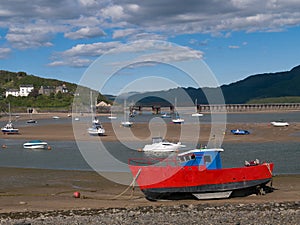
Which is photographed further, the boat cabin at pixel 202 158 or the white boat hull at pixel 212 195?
the boat cabin at pixel 202 158

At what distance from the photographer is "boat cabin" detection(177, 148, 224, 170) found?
23.4 metres

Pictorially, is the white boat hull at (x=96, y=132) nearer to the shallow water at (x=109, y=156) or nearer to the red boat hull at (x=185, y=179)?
the shallow water at (x=109, y=156)

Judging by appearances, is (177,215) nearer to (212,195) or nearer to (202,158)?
(212,195)

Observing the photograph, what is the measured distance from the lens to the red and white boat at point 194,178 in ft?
74.3

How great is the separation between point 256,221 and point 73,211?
23.8 ft

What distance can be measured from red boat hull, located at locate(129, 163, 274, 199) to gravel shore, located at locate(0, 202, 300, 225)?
1471mm

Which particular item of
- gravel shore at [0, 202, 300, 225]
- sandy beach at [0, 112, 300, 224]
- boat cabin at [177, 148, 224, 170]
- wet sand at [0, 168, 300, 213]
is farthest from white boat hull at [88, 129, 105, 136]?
gravel shore at [0, 202, 300, 225]

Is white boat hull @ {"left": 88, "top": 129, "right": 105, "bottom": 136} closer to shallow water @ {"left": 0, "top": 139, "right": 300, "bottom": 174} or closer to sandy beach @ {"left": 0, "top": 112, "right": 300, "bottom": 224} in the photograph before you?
shallow water @ {"left": 0, "top": 139, "right": 300, "bottom": 174}

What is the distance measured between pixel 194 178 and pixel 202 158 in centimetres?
126

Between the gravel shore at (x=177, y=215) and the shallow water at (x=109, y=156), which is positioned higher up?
the gravel shore at (x=177, y=215)

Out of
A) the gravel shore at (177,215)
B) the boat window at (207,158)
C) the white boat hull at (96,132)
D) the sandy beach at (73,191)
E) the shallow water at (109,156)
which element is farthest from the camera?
the white boat hull at (96,132)

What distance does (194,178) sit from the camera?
2272cm

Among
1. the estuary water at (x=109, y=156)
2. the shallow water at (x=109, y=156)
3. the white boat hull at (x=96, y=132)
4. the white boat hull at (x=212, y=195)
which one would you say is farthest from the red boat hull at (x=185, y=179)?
the white boat hull at (x=96, y=132)

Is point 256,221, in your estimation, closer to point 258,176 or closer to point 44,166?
point 258,176
